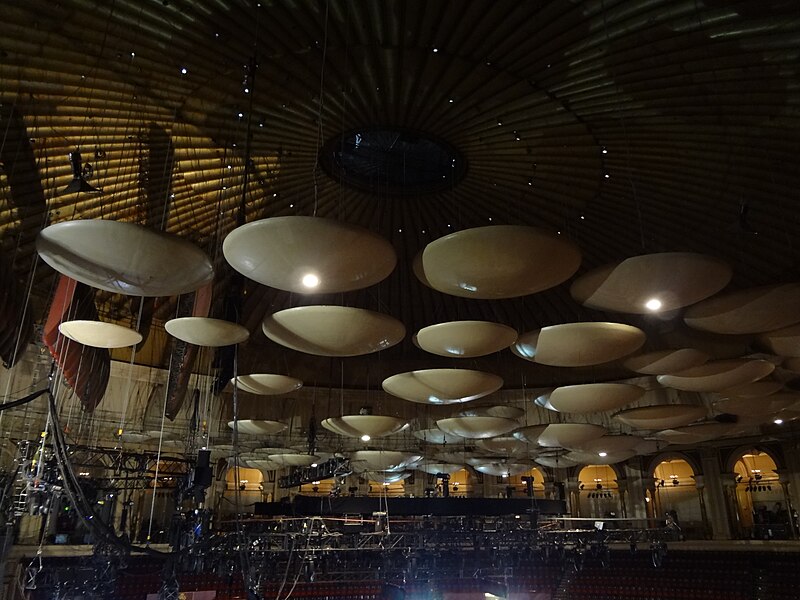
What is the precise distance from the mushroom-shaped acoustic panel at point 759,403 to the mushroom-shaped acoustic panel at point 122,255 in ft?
39.1

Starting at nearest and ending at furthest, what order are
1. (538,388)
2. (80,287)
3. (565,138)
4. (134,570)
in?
1. (565,138)
2. (80,287)
3. (134,570)
4. (538,388)

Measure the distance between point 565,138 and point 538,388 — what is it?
14.4 m

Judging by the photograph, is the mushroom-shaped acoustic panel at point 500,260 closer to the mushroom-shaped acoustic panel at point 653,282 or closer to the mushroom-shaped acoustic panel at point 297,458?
the mushroom-shaped acoustic panel at point 653,282

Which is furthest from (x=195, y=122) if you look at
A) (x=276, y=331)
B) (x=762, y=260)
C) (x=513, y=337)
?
(x=762, y=260)

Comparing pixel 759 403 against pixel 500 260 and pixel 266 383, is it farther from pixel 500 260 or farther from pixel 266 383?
pixel 266 383

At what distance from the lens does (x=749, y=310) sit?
8.28 meters

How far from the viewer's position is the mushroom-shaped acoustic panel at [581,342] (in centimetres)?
776

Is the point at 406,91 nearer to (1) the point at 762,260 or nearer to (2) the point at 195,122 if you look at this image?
(2) the point at 195,122

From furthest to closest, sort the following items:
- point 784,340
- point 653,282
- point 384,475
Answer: point 384,475, point 784,340, point 653,282

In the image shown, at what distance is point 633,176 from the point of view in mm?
10734

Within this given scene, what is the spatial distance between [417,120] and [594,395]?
5.46m

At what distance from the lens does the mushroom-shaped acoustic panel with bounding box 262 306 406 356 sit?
22.8 ft

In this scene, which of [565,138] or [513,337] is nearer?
[513,337]

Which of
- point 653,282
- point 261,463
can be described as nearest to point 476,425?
point 653,282
